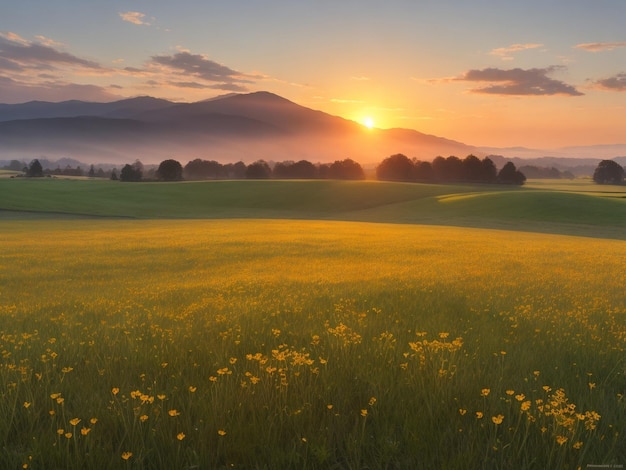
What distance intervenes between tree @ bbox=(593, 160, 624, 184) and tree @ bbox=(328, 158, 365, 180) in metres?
68.8

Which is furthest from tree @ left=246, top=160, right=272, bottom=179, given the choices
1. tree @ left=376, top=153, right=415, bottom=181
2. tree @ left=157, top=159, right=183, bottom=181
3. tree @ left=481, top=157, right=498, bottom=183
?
tree @ left=481, top=157, right=498, bottom=183

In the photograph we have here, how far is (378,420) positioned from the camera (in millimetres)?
4301

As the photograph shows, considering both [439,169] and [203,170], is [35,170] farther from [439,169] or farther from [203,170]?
[439,169]

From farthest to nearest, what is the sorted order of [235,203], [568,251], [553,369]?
1. [235,203]
2. [568,251]
3. [553,369]

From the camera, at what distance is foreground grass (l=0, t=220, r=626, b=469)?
3801 mm

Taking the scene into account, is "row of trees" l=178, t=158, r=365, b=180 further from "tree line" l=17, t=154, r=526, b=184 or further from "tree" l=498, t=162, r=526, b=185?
"tree" l=498, t=162, r=526, b=185

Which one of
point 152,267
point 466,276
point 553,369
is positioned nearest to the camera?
point 553,369

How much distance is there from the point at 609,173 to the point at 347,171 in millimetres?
74255

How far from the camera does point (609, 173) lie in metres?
136

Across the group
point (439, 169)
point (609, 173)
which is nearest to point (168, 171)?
point (439, 169)

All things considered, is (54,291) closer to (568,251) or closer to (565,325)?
(565,325)

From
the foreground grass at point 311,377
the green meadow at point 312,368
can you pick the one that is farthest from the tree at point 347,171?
the foreground grass at point 311,377

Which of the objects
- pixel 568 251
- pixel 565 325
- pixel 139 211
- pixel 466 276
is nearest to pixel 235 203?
pixel 139 211

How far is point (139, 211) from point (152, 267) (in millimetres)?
55099
